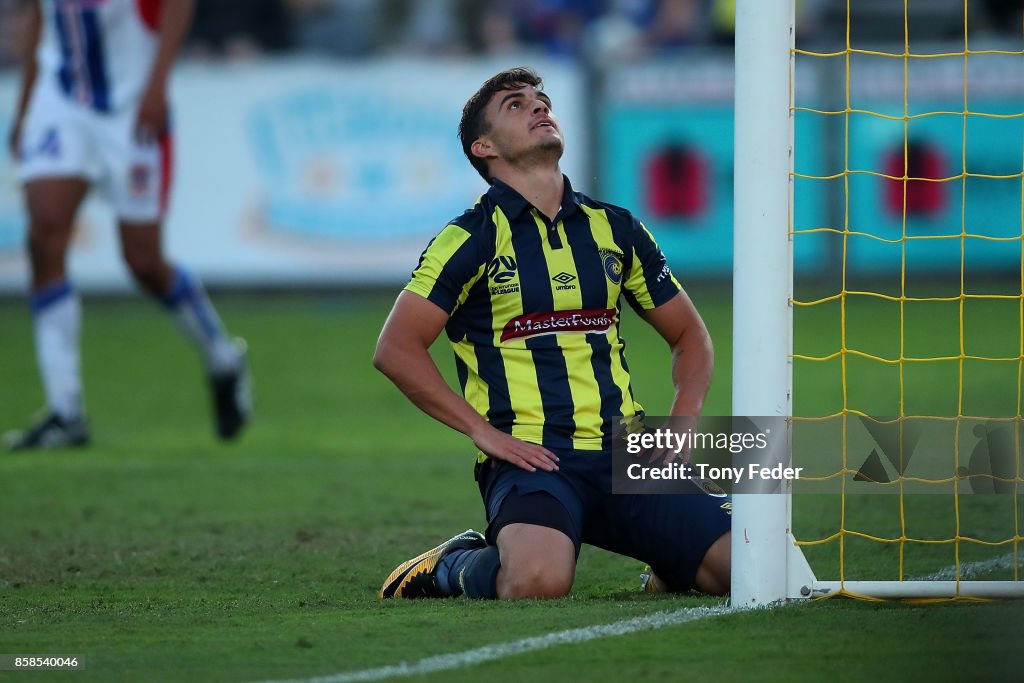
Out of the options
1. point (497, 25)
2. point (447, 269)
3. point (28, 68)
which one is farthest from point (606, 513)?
point (497, 25)

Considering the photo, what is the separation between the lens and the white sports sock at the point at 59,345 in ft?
25.6

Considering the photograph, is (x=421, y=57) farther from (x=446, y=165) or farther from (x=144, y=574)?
(x=144, y=574)

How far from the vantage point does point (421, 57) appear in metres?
14.0

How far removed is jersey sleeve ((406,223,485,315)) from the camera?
4.59 m

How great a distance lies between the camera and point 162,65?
7.91 meters

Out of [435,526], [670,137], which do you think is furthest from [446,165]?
[435,526]

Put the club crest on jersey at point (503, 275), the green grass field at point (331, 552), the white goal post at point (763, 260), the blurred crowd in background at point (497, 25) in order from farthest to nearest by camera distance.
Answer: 1. the blurred crowd in background at point (497, 25)
2. the club crest on jersey at point (503, 275)
3. the white goal post at point (763, 260)
4. the green grass field at point (331, 552)

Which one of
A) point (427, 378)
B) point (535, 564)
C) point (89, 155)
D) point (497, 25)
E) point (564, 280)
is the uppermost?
point (497, 25)

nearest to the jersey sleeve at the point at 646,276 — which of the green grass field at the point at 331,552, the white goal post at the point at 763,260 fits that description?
the white goal post at the point at 763,260

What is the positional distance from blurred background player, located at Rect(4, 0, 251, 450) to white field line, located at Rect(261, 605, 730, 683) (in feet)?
15.0

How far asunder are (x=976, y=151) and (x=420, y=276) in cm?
1007

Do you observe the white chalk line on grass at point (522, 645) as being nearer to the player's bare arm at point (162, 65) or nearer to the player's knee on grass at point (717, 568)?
the player's knee on grass at point (717, 568)

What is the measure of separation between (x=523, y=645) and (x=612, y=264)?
1461 mm

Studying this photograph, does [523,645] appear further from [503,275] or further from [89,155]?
[89,155]
